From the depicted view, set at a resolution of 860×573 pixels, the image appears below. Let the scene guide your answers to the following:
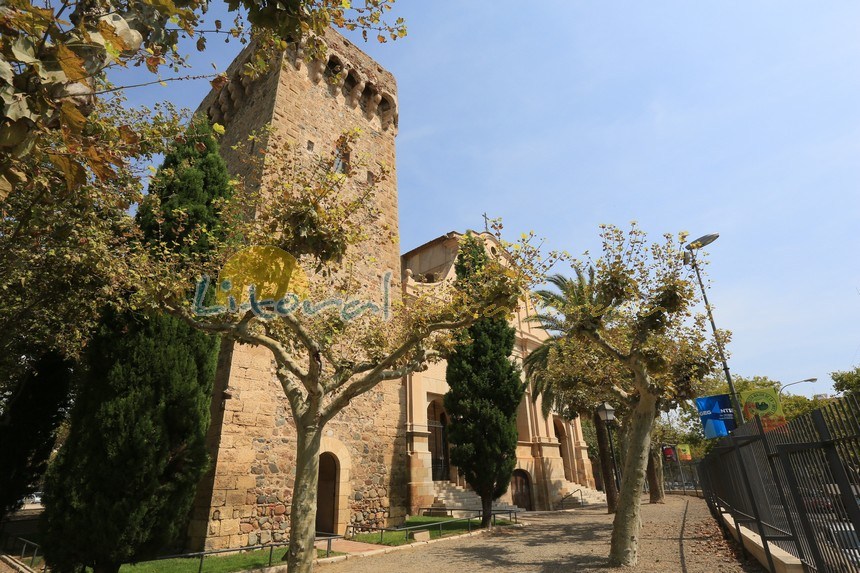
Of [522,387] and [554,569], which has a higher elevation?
[522,387]

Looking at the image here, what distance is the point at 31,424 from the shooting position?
12.9 metres

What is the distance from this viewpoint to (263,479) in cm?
1193

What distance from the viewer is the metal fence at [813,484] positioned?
3.73 m

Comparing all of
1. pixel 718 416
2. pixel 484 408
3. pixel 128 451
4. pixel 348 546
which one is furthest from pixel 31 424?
pixel 718 416

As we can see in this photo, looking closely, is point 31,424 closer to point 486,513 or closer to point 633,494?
point 486,513

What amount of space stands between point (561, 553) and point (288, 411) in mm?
7660

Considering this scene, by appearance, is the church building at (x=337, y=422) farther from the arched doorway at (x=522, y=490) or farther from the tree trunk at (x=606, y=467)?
the tree trunk at (x=606, y=467)

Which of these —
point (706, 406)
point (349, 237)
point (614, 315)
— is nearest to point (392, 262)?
point (614, 315)

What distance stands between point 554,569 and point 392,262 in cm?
1126

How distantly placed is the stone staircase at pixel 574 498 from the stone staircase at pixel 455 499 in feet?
14.6

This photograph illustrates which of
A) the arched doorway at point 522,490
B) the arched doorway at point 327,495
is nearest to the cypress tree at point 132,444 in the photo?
the arched doorway at point 327,495

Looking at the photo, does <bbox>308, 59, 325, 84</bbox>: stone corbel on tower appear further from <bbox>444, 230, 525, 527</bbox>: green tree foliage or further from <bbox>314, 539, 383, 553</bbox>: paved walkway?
<bbox>314, 539, 383, 553</bbox>: paved walkway

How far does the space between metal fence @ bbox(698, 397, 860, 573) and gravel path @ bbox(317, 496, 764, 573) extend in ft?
5.97

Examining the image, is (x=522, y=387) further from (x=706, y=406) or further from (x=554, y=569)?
(x=554, y=569)
